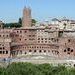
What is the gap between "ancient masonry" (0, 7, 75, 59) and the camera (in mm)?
52000

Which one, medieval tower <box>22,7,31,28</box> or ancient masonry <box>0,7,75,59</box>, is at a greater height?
medieval tower <box>22,7,31,28</box>

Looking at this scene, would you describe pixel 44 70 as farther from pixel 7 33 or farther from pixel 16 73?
pixel 7 33

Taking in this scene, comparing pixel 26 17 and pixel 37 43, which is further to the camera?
pixel 26 17

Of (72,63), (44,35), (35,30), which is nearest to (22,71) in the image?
(72,63)

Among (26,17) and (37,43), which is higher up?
(26,17)

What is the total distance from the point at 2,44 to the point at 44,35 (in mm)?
9091

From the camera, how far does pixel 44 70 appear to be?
30422 mm

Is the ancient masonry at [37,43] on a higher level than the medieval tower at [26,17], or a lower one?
lower

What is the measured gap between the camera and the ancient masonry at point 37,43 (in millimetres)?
52000

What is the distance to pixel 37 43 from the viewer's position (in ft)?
183

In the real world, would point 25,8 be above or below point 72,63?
above

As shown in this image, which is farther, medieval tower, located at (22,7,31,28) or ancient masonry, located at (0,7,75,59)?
medieval tower, located at (22,7,31,28)

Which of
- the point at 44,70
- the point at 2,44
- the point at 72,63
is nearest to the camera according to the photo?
the point at 44,70

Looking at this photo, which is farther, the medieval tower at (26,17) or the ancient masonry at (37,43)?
the medieval tower at (26,17)
